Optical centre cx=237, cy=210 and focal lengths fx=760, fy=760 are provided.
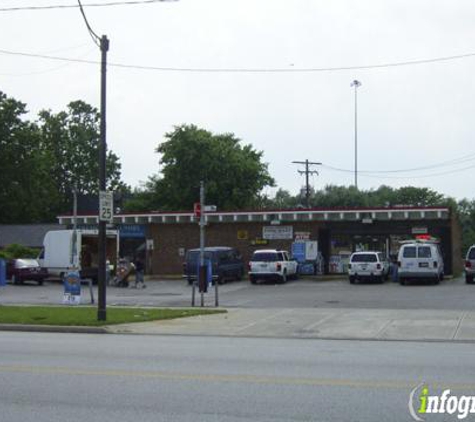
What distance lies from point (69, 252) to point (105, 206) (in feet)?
69.4

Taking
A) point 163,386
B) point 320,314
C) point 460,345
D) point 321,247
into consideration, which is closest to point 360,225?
point 321,247

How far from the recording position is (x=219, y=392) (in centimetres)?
923

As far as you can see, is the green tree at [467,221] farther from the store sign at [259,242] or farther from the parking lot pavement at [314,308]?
the parking lot pavement at [314,308]

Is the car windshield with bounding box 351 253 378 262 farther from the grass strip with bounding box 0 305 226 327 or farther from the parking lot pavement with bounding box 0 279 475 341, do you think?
the grass strip with bounding box 0 305 226 327

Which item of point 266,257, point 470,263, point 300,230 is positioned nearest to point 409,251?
point 470,263

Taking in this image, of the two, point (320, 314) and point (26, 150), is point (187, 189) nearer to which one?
point (26, 150)

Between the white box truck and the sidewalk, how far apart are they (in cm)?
1948

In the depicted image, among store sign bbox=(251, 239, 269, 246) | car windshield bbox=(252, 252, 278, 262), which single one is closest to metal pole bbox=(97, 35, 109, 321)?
car windshield bbox=(252, 252, 278, 262)

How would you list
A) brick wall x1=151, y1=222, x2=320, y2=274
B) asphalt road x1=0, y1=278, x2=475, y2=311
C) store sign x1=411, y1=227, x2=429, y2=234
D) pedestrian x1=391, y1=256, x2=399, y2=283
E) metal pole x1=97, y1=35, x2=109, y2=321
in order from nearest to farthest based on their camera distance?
metal pole x1=97, y1=35, x2=109, y2=321 → asphalt road x1=0, y1=278, x2=475, y2=311 → pedestrian x1=391, y1=256, x2=399, y2=283 → store sign x1=411, y1=227, x2=429, y2=234 → brick wall x1=151, y1=222, x2=320, y2=274

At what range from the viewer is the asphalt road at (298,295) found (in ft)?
84.7

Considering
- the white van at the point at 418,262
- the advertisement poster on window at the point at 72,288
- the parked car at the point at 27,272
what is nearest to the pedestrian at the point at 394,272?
the white van at the point at 418,262

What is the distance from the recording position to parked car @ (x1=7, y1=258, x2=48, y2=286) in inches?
1574

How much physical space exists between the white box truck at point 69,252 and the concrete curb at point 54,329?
19.8 metres

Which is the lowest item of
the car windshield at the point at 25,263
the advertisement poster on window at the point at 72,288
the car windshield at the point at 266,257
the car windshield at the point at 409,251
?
the advertisement poster on window at the point at 72,288
